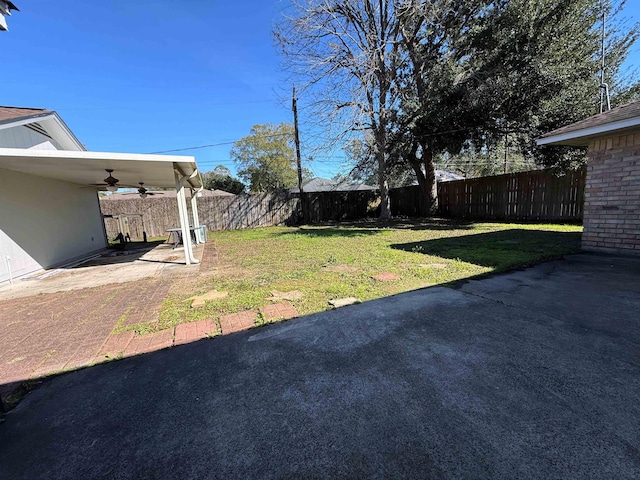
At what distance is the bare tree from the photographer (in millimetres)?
10680

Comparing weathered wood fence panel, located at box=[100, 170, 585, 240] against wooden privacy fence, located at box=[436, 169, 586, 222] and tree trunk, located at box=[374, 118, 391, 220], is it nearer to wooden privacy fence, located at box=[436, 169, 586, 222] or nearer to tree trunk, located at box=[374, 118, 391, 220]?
wooden privacy fence, located at box=[436, 169, 586, 222]

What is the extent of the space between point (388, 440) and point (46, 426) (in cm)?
192

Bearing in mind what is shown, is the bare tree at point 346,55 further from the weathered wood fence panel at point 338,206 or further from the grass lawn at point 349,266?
the grass lawn at point 349,266

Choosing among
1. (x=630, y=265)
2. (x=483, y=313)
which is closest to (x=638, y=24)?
(x=630, y=265)

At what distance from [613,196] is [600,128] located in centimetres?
119

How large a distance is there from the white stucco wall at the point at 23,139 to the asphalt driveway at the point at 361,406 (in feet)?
19.6

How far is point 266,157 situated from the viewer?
31047 mm

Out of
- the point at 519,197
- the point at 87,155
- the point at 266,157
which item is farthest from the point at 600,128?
the point at 266,157

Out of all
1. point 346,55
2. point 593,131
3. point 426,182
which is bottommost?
point 426,182

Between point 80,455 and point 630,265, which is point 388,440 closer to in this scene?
point 80,455

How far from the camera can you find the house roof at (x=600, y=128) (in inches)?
174

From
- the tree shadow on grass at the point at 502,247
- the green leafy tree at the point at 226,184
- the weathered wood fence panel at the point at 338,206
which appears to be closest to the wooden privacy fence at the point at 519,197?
the tree shadow on grass at the point at 502,247

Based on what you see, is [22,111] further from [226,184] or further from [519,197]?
[226,184]

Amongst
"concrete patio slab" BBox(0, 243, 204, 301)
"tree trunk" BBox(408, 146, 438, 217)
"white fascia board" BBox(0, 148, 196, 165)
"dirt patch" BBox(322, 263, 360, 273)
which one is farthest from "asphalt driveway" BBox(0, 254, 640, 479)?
"tree trunk" BBox(408, 146, 438, 217)
